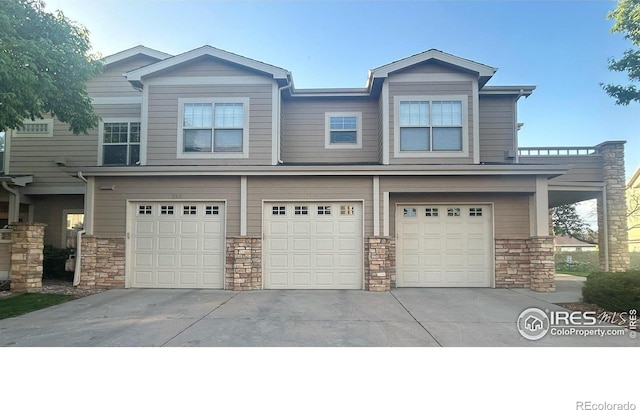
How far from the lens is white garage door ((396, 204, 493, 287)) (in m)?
8.70

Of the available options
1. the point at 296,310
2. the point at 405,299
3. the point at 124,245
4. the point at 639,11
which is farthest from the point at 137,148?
the point at 639,11

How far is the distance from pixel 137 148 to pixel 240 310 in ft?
24.6

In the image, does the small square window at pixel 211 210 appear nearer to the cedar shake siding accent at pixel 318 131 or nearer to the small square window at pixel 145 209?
the small square window at pixel 145 209

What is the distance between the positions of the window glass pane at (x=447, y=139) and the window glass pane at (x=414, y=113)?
0.45 m

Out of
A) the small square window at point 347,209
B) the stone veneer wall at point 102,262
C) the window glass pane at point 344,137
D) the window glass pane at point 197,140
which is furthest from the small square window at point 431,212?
the stone veneer wall at point 102,262

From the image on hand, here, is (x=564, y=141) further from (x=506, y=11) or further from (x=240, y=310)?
(x=240, y=310)

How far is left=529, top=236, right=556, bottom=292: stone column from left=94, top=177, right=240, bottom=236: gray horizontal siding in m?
7.74

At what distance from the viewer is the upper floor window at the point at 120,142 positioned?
35.6ft

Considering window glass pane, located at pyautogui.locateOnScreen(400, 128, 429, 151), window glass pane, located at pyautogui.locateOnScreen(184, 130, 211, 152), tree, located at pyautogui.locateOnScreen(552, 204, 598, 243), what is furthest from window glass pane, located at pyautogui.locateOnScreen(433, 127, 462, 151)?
tree, located at pyautogui.locateOnScreen(552, 204, 598, 243)

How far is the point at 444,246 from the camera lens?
8.80 meters

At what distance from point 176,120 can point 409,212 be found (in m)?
7.00

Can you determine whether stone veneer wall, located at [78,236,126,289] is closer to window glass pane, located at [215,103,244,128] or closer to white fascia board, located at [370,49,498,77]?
window glass pane, located at [215,103,244,128]

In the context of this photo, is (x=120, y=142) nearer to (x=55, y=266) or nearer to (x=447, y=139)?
(x=55, y=266)

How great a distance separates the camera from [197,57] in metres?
9.29
